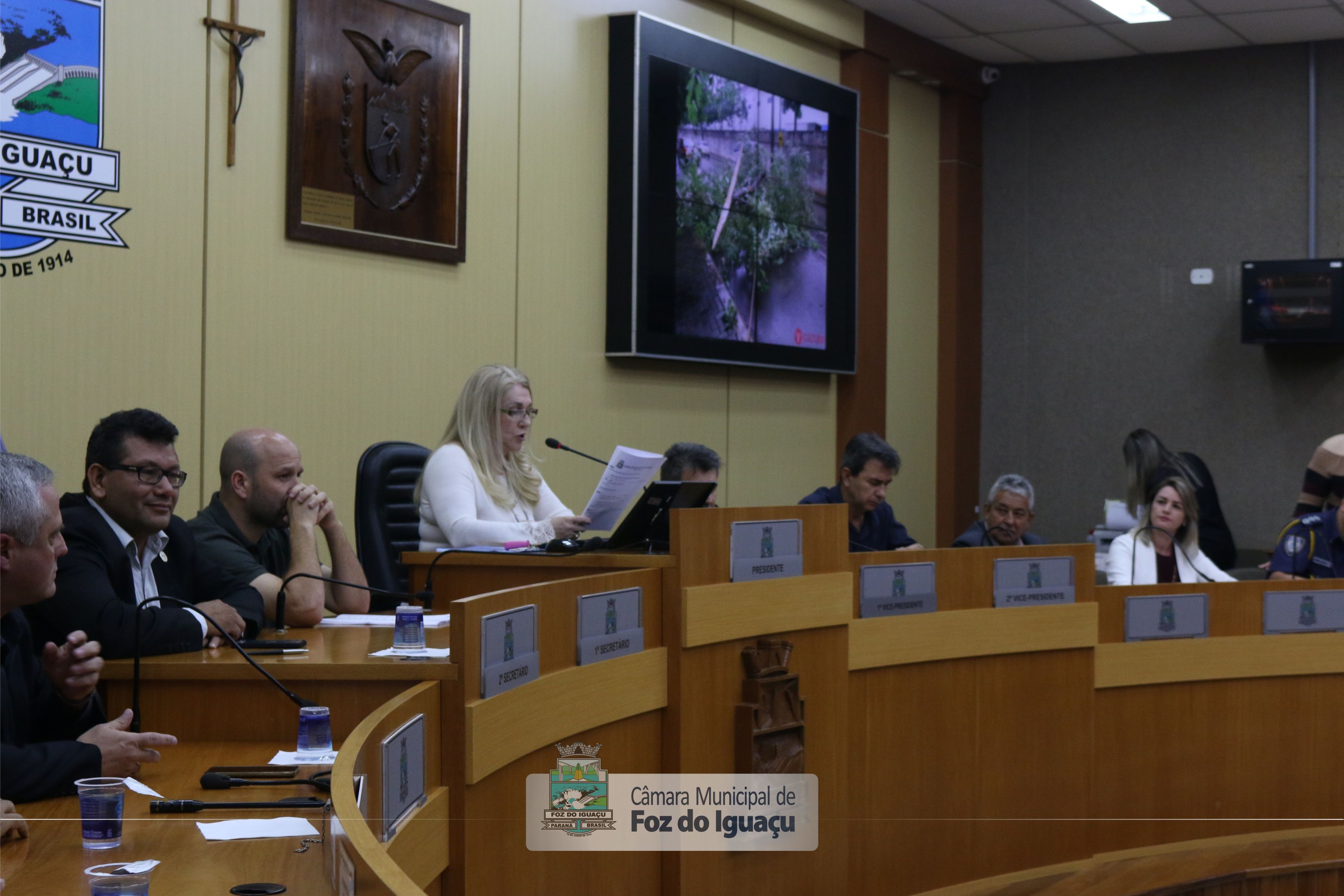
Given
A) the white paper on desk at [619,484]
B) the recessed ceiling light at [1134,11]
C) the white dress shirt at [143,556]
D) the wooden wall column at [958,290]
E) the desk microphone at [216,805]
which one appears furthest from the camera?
the wooden wall column at [958,290]

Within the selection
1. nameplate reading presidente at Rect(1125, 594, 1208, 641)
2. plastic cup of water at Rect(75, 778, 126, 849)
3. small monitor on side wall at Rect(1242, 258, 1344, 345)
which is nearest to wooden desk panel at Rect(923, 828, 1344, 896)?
nameplate reading presidente at Rect(1125, 594, 1208, 641)

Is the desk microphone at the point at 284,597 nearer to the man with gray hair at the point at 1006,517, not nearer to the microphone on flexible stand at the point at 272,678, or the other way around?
the microphone on flexible stand at the point at 272,678

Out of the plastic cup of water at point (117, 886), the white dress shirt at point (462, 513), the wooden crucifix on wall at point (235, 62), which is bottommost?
the plastic cup of water at point (117, 886)

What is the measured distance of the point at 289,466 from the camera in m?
3.23

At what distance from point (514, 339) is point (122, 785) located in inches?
137

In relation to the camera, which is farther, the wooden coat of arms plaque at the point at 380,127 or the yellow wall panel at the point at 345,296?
the wooden coat of arms plaque at the point at 380,127

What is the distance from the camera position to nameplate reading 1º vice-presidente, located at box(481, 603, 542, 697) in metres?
2.03

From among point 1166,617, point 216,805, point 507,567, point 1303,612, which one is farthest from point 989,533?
point 216,805

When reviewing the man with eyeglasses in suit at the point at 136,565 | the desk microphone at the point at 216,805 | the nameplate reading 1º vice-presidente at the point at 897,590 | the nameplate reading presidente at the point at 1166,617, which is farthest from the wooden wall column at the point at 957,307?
the desk microphone at the point at 216,805

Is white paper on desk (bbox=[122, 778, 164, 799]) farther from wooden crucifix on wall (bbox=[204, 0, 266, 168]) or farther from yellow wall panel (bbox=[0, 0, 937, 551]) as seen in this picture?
wooden crucifix on wall (bbox=[204, 0, 266, 168])

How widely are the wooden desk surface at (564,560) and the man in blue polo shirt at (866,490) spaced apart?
148 cm

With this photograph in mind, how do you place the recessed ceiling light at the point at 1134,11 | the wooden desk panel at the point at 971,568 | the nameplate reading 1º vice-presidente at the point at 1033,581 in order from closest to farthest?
the wooden desk panel at the point at 971,568, the nameplate reading 1º vice-presidente at the point at 1033,581, the recessed ceiling light at the point at 1134,11

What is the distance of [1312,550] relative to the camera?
4.18 metres

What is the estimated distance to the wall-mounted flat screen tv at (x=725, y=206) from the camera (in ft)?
17.6
